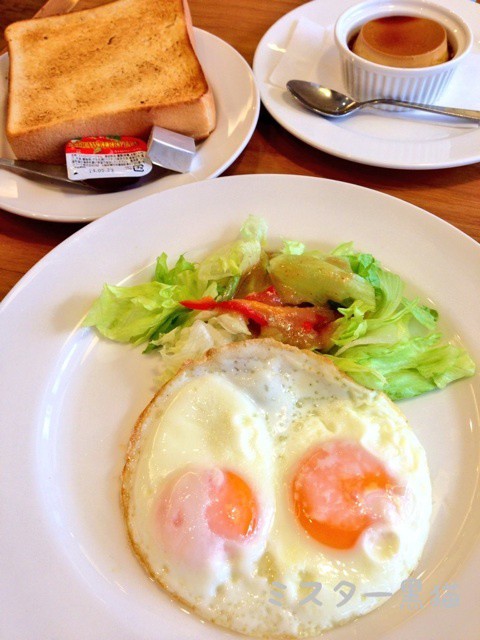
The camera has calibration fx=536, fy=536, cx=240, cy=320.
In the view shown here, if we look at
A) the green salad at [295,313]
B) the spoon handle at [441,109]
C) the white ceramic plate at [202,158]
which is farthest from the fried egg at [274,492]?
the spoon handle at [441,109]

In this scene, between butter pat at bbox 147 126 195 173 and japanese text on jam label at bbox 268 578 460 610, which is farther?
butter pat at bbox 147 126 195 173

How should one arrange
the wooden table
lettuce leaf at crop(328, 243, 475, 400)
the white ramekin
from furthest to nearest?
the white ramekin → the wooden table → lettuce leaf at crop(328, 243, 475, 400)

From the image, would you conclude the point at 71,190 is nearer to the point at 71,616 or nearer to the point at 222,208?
the point at 222,208

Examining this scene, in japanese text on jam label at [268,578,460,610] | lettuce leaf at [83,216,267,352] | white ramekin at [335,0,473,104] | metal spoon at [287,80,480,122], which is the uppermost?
white ramekin at [335,0,473,104]

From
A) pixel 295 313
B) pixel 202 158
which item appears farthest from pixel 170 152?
pixel 295 313

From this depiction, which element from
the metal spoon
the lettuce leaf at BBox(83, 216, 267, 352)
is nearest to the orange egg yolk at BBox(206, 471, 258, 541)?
the lettuce leaf at BBox(83, 216, 267, 352)

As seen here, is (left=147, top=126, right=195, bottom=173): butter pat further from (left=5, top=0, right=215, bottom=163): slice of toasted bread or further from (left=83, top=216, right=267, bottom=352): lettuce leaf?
(left=83, top=216, right=267, bottom=352): lettuce leaf

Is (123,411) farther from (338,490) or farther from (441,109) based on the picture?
(441,109)
